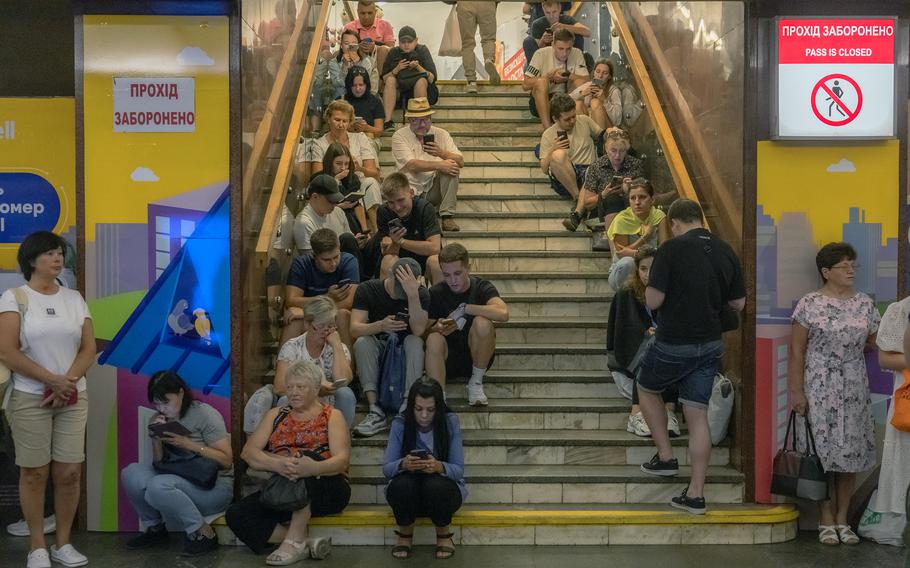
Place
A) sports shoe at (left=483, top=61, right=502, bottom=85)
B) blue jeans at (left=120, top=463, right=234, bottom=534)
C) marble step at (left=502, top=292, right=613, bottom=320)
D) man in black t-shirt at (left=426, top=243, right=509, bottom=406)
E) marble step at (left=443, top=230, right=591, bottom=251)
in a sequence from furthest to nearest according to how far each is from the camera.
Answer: sports shoe at (left=483, top=61, right=502, bottom=85), marble step at (left=443, top=230, right=591, bottom=251), marble step at (left=502, top=292, right=613, bottom=320), man in black t-shirt at (left=426, top=243, right=509, bottom=406), blue jeans at (left=120, top=463, right=234, bottom=534)

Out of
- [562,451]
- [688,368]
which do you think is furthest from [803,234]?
[562,451]

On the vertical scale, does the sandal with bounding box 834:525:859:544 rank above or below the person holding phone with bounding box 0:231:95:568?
below

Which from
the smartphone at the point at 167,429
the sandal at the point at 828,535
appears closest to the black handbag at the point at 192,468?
the smartphone at the point at 167,429

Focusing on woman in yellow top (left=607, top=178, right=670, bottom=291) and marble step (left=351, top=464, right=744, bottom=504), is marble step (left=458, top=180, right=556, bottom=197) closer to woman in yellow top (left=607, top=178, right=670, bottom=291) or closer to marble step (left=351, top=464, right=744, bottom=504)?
woman in yellow top (left=607, top=178, right=670, bottom=291)

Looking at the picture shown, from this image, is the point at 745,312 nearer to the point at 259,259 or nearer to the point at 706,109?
the point at 706,109

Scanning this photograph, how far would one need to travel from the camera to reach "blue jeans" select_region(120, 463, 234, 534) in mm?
5922

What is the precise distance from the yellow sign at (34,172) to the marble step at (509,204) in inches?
136

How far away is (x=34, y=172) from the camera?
22.2ft

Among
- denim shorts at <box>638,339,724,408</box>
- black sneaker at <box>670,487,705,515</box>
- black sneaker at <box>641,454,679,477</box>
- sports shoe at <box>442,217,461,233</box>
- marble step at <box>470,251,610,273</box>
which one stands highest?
sports shoe at <box>442,217,461,233</box>

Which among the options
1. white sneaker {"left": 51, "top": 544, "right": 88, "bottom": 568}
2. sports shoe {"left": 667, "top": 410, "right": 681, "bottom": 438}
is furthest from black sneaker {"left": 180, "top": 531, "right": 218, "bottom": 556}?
sports shoe {"left": 667, "top": 410, "right": 681, "bottom": 438}

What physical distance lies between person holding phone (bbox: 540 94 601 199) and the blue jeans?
4.23 meters

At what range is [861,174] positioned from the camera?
21.2 ft

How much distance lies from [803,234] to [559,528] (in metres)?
2.17

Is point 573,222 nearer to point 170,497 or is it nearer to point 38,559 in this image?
point 170,497
